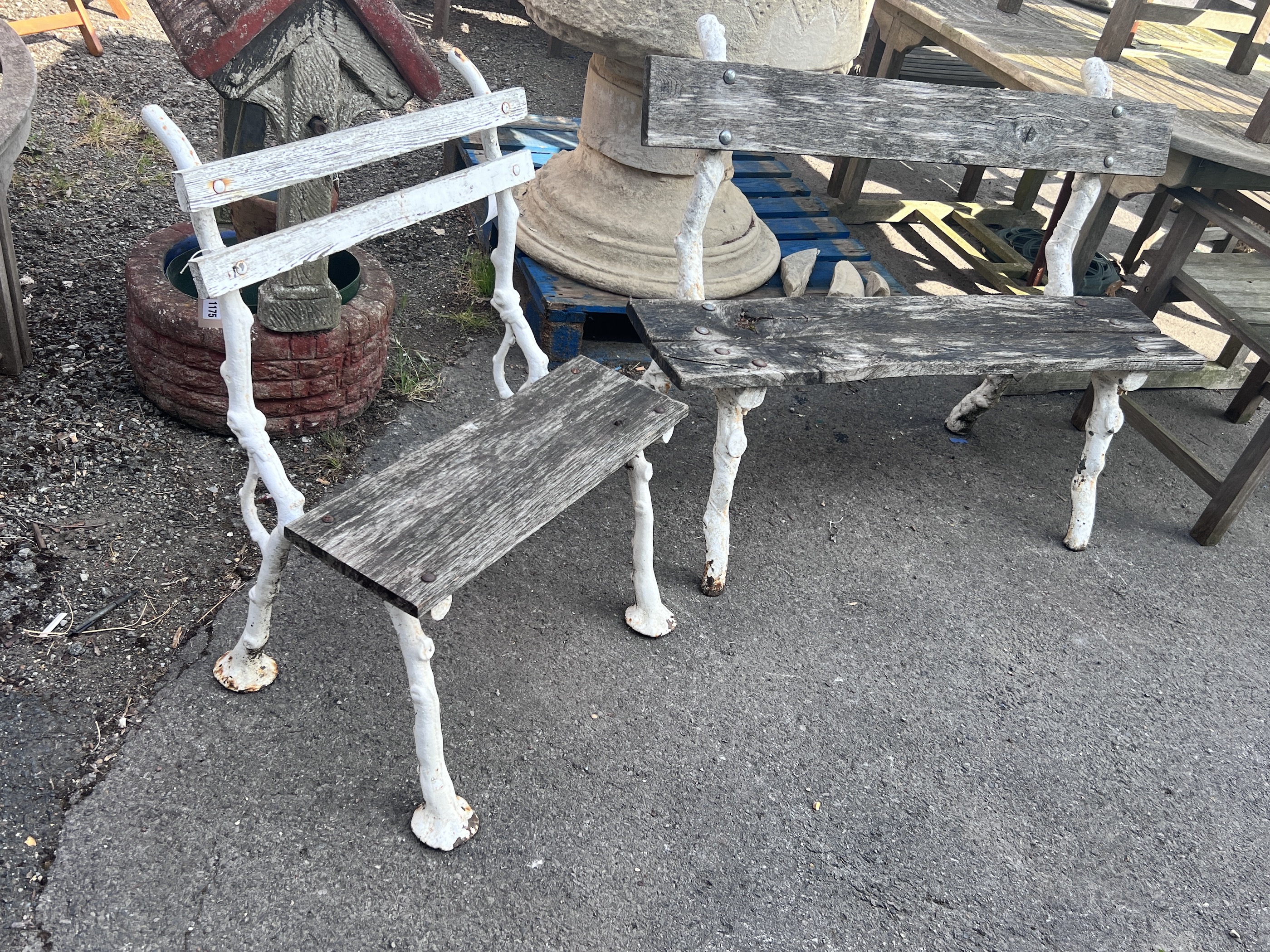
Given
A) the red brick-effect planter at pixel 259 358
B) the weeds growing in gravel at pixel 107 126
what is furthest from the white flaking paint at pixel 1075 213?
the weeds growing in gravel at pixel 107 126

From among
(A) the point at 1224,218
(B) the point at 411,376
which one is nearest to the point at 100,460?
(B) the point at 411,376

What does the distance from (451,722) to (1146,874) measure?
1630mm

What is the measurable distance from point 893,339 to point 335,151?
1.57 meters

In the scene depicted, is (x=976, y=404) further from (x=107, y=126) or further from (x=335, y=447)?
(x=107, y=126)

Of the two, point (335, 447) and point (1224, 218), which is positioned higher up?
point (1224, 218)

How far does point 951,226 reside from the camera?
4.88m

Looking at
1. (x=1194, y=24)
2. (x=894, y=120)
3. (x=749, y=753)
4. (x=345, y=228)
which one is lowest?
(x=749, y=753)

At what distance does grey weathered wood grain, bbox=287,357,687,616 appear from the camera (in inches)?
72.3

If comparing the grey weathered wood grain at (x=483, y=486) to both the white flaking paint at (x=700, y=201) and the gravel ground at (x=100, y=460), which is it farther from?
the gravel ground at (x=100, y=460)

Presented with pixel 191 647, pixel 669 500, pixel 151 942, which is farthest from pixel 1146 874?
pixel 191 647

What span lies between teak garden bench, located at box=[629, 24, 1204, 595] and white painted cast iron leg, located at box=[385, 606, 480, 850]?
0.91 m

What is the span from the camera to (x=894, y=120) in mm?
2941

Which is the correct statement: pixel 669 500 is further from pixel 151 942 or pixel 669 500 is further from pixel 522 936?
pixel 151 942

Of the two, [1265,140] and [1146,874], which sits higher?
[1265,140]
